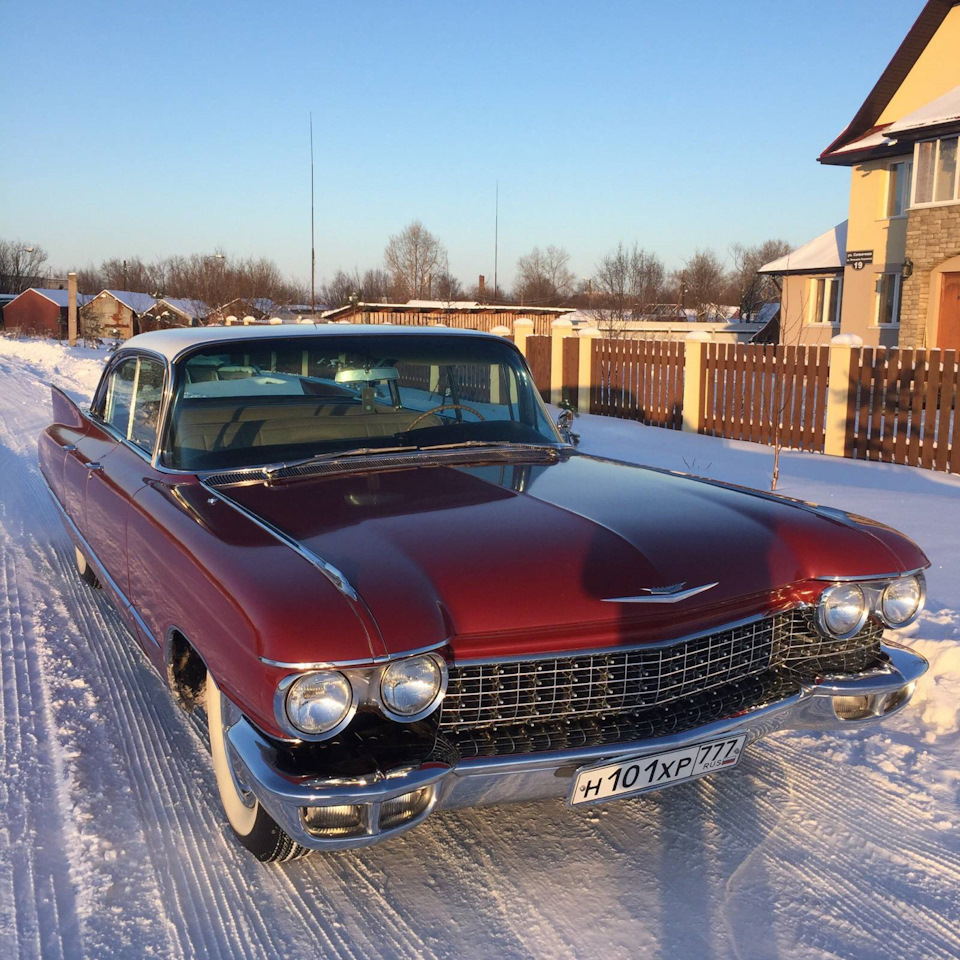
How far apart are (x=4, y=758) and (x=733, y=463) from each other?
874 cm

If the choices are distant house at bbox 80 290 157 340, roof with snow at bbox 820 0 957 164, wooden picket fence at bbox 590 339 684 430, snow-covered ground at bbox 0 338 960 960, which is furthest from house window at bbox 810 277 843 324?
distant house at bbox 80 290 157 340

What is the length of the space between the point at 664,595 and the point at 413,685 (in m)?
0.75

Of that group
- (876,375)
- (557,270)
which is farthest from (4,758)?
(557,270)

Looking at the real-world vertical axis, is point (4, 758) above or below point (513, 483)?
below

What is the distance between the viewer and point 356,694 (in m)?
2.41

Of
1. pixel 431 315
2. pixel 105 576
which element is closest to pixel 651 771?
pixel 105 576

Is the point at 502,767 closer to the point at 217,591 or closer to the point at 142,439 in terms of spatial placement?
the point at 217,591

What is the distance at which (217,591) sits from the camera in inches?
105

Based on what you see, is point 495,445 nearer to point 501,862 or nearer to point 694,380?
point 501,862

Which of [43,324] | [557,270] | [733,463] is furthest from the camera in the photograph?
[43,324]

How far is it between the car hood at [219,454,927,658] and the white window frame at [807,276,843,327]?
85.6 feet

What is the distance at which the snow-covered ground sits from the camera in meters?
2.55

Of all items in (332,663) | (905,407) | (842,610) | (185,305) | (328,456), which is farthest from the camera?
(185,305)

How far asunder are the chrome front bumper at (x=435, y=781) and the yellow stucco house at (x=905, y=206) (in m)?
19.3
